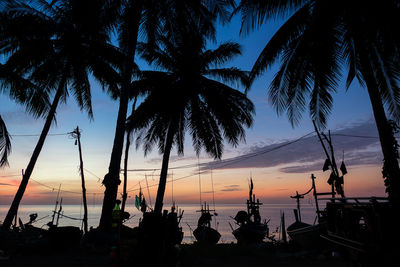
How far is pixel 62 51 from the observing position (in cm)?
1550

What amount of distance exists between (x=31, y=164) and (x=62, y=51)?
245 inches

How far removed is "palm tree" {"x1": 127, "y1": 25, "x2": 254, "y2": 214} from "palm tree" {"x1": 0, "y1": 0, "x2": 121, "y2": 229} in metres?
2.64

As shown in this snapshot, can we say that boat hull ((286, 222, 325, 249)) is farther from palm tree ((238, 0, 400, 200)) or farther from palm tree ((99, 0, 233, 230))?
palm tree ((99, 0, 233, 230))

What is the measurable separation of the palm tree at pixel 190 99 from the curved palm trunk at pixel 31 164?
403 cm

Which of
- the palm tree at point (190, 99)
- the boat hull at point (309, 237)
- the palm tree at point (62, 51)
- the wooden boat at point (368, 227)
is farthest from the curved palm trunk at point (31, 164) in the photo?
the wooden boat at point (368, 227)

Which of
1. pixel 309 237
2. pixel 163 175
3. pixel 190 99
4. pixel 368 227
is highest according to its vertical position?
pixel 190 99

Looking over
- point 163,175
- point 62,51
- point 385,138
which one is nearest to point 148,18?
point 62,51

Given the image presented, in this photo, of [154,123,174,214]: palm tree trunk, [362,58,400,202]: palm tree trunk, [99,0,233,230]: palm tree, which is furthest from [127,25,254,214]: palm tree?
[362,58,400,202]: palm tree trunk

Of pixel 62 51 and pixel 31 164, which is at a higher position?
pixel 62 51

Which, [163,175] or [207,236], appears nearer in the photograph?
[163,175]

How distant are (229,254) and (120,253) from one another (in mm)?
6012

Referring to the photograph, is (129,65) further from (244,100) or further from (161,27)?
(244,100)

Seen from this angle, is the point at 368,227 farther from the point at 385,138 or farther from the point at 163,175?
the point at 163,175

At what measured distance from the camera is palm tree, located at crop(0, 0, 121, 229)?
13.2 metres
